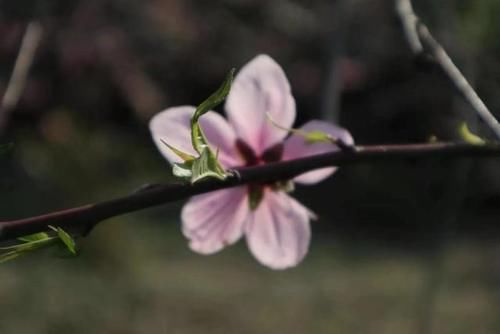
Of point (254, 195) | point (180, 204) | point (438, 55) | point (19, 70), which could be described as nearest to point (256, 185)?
point (254, 195)

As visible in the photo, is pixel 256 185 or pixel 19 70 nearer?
pixel 256 185

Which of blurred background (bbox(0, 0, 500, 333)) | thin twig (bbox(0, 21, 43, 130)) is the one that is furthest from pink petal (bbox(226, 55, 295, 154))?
blurred background (bbox(0, 0, 500, 333))

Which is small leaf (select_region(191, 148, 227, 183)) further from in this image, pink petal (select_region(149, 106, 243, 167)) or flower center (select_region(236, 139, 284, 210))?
flower center (select_region(236, 139, 284, 210))

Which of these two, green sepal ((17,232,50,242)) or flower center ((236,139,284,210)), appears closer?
green sepal ((17,232,50,242))

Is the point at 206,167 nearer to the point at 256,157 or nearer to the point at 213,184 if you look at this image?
the point at 213,184

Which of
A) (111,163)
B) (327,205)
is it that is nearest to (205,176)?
(111,163)

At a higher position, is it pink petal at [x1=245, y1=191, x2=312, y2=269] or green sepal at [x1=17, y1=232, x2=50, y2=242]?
green sepal at [x1=17, y1=232, x2=50, y2=242]

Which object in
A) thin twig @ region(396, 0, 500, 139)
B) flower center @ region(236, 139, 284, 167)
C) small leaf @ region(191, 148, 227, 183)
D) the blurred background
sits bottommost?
the blurred background
